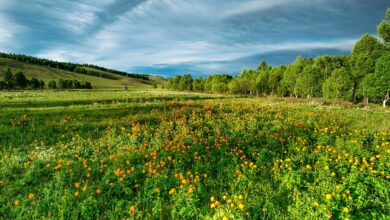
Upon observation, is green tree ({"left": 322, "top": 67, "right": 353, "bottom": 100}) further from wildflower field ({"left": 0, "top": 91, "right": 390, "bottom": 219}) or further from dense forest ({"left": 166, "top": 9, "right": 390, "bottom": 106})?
wildflower field ({"left": 0, "top": 91, "right": 390, "bottom": 219})

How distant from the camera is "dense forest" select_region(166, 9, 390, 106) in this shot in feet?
91.1

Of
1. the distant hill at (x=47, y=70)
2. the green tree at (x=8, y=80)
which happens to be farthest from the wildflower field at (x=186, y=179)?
the distant hill at (x=47, y=70)

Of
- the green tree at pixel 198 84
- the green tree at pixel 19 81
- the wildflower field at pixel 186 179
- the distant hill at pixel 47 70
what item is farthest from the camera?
the distant hill at pixel 47 70

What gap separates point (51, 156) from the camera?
6.52 metres

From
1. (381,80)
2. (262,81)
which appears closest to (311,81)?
(381,80)

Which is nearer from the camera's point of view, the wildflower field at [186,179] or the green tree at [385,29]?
the wildflower field at [186,179]

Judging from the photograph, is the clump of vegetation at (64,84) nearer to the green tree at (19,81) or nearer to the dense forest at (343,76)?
the green tree at (19,81)

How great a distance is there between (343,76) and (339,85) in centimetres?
171

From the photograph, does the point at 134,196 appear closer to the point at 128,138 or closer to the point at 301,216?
the point at 301,216

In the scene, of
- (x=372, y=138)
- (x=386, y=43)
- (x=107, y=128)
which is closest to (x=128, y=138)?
(x=107, y=128)

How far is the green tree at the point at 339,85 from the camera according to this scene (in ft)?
111

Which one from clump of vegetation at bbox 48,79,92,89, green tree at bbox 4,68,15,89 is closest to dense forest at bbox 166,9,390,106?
green tree at bbox 4,68,15,89

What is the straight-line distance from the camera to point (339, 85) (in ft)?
112

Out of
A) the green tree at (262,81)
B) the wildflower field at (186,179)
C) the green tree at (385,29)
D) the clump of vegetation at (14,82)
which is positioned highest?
the green tree at (385,29)
